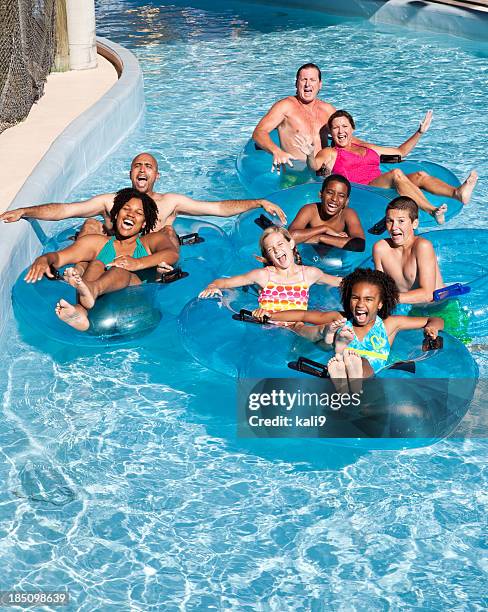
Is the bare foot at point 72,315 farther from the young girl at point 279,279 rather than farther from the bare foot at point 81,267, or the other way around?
the young girl at point 279,279

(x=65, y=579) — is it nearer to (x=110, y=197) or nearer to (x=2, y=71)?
(x=110, y=197)

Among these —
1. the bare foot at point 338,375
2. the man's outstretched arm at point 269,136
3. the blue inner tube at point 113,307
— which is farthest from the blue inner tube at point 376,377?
the man's outstretched arm at point 269,136

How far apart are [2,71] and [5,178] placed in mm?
1201

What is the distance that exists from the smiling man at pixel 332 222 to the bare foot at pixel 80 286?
1.56 metres

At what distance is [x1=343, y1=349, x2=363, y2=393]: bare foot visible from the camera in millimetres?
4887

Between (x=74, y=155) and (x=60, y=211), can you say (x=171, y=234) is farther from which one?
(x=74, y=155)

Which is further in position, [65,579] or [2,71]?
[2,71]

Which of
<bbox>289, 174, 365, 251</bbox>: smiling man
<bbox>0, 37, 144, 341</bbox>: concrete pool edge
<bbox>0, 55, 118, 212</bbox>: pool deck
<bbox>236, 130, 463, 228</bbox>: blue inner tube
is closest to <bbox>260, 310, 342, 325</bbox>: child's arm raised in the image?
<bbox>289, 174, 365, 251</bbox>: smiling man

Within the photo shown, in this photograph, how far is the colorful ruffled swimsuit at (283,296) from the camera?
577 cm

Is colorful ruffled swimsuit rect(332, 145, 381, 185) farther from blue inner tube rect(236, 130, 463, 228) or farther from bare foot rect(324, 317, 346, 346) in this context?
bare foot rect(324, 317, 346, 346)

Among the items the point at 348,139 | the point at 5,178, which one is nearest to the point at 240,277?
the point at 348,139

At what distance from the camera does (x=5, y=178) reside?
7668 mm

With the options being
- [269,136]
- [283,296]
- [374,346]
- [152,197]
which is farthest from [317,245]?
[269,136]

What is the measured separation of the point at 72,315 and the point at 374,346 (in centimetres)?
170
